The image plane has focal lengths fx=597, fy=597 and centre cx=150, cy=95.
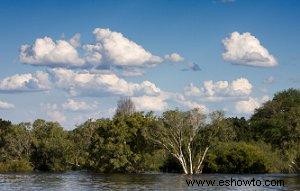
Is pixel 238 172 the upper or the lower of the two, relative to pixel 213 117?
lower

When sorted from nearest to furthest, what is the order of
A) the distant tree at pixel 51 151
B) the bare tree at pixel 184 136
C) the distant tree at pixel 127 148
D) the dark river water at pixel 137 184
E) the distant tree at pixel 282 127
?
the dark river water at pixel 137 184 → the bare tree at pixel 184 136 → the distant tree at pixel 282 127 → the distant tree at pixel 127 148 → the distant tree at pixel 51 151

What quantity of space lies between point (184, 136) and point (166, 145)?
12.5ft

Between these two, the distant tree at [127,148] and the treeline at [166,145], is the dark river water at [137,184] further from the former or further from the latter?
the distant tree at [127,148]

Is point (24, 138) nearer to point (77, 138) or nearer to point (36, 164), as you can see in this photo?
point (36, 164)

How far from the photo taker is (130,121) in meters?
110

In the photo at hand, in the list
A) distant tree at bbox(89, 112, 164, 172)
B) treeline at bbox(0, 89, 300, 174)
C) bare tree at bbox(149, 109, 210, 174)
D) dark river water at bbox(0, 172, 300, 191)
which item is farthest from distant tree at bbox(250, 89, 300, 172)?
distant tree at bbox(89, 112, 164, 172)

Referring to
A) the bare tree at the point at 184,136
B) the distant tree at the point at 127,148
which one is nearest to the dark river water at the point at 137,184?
the bare tree at the point at 184,136

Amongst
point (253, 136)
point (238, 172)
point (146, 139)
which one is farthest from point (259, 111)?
point (146, 139)

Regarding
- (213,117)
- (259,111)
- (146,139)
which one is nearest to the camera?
(213,117)

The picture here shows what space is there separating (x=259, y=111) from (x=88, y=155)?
161ft

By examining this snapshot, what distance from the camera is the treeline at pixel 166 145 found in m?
97.9

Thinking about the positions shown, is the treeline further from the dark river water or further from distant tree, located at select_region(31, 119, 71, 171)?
the dark river water

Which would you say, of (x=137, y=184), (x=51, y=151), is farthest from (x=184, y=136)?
(x=51, y=151)

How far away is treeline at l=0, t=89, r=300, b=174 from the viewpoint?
9788cm
